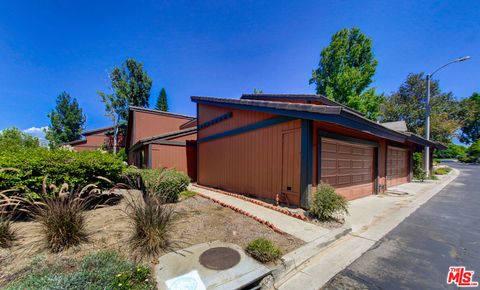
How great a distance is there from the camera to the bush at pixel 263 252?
2983 millimetres

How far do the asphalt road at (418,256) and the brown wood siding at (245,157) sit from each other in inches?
98.8

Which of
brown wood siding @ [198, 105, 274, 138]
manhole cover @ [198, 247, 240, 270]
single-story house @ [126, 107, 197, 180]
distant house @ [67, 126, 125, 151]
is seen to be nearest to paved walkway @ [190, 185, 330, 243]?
manhole cover @ [198, 247, 240, 270]

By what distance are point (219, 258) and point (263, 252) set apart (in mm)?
715

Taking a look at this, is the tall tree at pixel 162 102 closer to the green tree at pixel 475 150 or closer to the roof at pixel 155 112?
the roof at pixel 155 112

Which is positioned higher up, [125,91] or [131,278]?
[125,91]

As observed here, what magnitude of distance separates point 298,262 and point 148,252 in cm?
245

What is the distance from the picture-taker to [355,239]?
4.14 m

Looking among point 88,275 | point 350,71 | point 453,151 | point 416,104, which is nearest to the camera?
point 88,275

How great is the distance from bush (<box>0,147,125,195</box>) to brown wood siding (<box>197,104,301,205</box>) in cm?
456

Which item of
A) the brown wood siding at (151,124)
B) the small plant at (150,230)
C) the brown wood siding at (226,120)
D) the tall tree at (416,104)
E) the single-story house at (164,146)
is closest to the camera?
the small plant at (150,230)

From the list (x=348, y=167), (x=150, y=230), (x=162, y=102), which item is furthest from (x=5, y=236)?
(x=162, y=102)

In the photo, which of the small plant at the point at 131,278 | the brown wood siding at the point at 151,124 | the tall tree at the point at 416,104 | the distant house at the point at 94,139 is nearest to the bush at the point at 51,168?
the small plant at the point at 131,278

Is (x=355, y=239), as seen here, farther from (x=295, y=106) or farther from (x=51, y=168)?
(x=51, y=168)

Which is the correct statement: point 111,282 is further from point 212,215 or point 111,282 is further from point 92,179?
point 92,179
